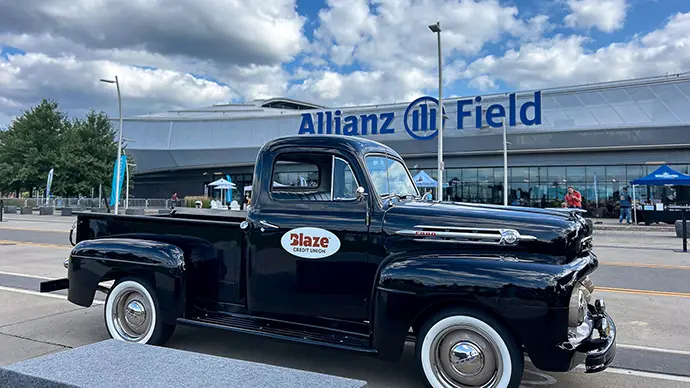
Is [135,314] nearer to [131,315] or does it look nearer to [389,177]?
[131,315]

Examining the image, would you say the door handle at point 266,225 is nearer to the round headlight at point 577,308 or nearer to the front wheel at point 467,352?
the front wheel at point 467,352

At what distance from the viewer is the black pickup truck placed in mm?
3400

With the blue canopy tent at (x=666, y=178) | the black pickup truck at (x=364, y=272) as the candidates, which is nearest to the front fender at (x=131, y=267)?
the black pickup truck at (x=364, y=272)

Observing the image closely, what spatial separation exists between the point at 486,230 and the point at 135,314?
356 centimetres

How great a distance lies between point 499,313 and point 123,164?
2486cm

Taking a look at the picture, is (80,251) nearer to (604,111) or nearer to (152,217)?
(152,217)

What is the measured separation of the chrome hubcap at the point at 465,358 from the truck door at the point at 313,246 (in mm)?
689

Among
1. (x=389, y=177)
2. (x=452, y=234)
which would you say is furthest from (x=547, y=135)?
(x=452, y=234)

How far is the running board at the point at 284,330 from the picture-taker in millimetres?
3826

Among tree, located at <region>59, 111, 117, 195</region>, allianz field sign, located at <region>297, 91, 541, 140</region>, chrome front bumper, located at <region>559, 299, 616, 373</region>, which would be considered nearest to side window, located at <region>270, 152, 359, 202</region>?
chrome front bumper, located at <region>559, 299, 616, 373</region>

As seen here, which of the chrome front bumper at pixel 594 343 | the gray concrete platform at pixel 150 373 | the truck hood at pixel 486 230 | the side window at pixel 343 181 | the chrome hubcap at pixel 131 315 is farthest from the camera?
the chrome hubcap at pixel 131 315

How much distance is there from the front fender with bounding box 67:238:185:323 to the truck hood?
2.11 meters

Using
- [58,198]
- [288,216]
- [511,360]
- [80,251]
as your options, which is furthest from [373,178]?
[58,198]

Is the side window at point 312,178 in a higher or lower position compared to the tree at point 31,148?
lower
